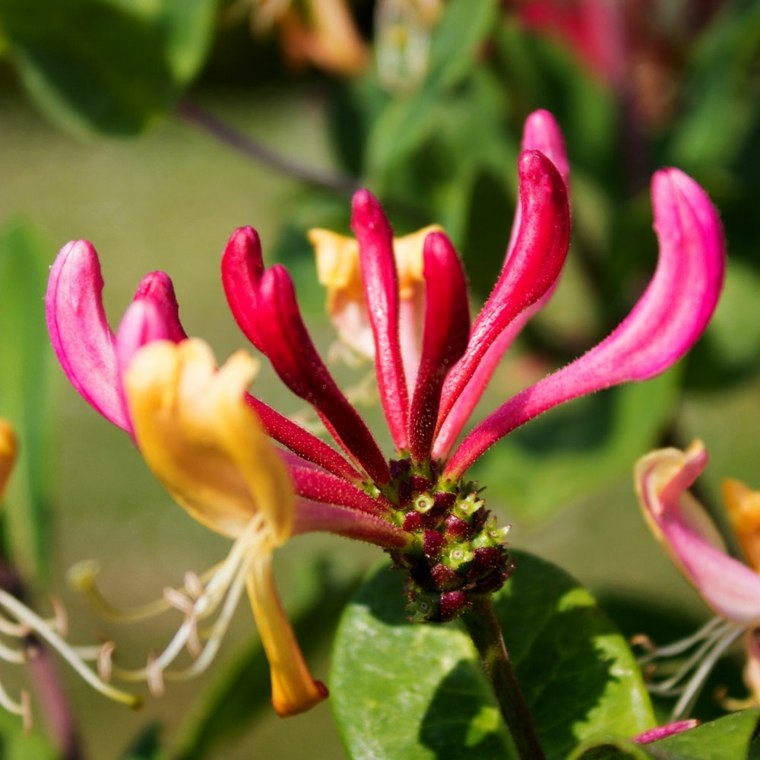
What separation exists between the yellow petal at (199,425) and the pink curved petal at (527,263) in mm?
141

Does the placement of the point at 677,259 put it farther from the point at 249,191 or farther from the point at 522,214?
the point at 249,191

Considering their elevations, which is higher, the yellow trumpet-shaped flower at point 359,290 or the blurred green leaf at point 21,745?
the yellow trumpet-shaped flower at point 359,290

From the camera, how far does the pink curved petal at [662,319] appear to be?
0.57m

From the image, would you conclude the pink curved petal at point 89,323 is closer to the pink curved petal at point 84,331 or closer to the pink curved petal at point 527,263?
the pink curved petal at point 84,331

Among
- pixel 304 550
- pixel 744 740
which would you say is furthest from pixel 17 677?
pixel 744 740

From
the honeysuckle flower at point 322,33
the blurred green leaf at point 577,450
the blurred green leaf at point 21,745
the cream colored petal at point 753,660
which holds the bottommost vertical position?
the blurred green leaf at point 21,745

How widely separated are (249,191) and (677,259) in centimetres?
289

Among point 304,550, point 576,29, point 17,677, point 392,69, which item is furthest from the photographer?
point 304,550

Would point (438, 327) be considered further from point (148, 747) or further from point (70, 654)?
point (148, 747)

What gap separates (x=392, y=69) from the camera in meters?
1.23

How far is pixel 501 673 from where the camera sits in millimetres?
540

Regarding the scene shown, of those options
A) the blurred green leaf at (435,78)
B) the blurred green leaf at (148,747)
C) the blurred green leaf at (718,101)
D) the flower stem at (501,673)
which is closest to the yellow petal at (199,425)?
the flower stem at (501,673)

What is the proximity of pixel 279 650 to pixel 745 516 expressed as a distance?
0.26 m

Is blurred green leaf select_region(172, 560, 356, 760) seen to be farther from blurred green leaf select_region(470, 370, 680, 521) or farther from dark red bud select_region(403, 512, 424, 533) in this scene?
dark red bud select_region(403, 512, 424, 533)
